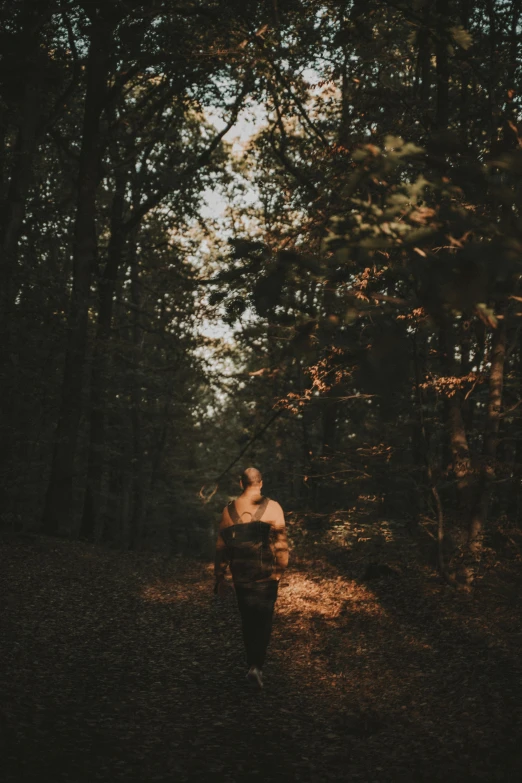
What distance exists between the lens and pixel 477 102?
32.5 feet

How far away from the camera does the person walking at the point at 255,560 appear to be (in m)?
6.84

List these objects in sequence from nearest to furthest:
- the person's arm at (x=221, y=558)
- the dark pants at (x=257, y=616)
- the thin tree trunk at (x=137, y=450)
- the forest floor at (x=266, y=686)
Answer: the forest floor at (x=266, y=686) < the dark pants at (x=257, y=616) < the person's arm at (x=221, y=558) < the thin tree trunk at (x=137, y=450)

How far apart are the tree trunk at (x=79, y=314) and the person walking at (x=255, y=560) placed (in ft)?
31.9

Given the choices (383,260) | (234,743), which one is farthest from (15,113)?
(234,743)

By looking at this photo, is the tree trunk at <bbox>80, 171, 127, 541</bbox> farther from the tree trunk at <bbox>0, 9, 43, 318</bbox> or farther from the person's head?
the person's head

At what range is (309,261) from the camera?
328cm

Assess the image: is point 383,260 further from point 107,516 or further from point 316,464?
point 107,516

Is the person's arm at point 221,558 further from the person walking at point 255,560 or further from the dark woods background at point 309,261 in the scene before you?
the dark woods background at point 309,261

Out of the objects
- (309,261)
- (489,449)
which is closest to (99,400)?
(489,449)

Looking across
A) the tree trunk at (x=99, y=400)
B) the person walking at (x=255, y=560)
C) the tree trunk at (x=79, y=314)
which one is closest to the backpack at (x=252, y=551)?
the person walking at (x=255, y=560)

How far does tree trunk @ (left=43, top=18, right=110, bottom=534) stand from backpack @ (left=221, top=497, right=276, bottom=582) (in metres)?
9.82

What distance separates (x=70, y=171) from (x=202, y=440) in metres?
17.9

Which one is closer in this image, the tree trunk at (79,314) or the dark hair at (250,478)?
the dark hair at (250,478)

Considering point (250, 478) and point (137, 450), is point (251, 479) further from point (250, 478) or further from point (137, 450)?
point (137, 450)
